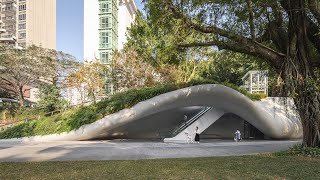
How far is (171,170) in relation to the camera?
859 centimetres

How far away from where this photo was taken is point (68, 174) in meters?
7.99

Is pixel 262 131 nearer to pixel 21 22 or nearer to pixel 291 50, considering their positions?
pixel 291 50

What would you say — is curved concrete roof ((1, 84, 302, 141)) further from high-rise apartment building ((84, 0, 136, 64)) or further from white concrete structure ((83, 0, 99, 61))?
white concrete structure ((83, 0, 99, 61))

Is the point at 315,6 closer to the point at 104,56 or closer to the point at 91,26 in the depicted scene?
the point at 104,56

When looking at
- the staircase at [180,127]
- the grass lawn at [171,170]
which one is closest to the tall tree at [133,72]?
Result: the staircase at [180,127]

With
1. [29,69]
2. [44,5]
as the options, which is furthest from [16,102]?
[44,5]

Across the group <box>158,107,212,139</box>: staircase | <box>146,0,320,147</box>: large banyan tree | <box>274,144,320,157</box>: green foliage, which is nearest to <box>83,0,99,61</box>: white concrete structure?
<box>158,107,212,139</box>: staircase

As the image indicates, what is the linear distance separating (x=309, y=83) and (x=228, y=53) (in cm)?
427

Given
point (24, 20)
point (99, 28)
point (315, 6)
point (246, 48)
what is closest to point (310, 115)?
point (246, 48)

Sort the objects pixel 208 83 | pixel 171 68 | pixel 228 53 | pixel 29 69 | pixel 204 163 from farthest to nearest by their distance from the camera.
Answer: pixel 29 69, pixel 171 68, pixel 208 83, pixel 228 53, pixel 204 163

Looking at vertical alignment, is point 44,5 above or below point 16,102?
above

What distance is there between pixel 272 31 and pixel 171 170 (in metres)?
6.96

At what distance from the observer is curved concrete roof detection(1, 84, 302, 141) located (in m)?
19.1

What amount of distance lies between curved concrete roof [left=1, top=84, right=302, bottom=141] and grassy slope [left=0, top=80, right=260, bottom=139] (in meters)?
0.36
